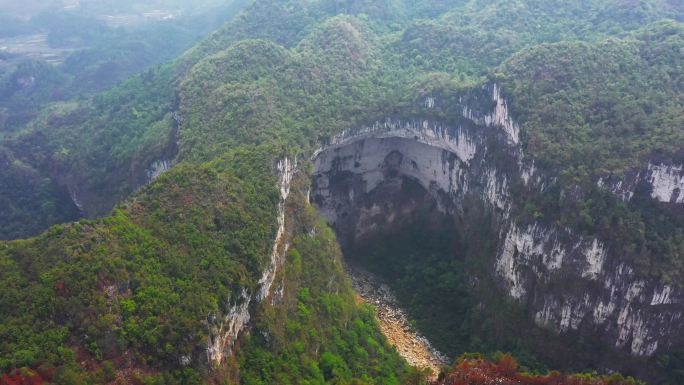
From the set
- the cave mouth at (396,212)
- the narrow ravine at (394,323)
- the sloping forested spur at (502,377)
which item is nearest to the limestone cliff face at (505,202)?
the cave mouth at (396,212)

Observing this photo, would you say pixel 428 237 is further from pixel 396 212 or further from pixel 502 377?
pixel 502 377

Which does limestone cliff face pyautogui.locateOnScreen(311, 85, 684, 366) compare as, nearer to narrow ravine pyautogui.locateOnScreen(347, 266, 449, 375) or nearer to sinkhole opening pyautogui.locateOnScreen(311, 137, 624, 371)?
sinkhole opening pyautogui.locateOnScreen(311, 137, 624, 371)

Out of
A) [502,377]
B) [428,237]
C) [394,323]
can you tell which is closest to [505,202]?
[428,237]

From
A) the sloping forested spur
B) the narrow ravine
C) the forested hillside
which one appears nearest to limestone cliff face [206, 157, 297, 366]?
the forested hillside

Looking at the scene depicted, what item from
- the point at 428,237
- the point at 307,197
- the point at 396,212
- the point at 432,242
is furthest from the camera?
the point at 396,212

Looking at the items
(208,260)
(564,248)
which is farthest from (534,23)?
(208,260)

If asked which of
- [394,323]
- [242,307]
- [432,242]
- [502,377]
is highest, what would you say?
[432,242]

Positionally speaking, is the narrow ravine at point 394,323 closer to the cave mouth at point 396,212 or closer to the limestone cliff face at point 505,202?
the cave mouth at point 396,212
